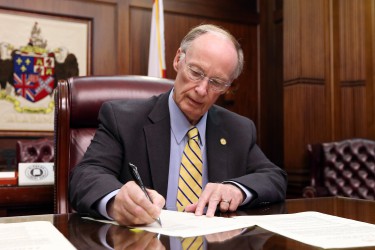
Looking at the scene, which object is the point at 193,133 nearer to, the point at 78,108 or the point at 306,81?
the point at 78,108

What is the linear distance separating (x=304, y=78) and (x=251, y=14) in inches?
54.9

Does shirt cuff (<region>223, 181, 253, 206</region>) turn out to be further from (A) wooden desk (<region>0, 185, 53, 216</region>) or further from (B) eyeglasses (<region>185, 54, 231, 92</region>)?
(A) wooden desk (<region>0, 185, 53, 216</region>)

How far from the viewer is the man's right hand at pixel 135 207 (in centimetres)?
102

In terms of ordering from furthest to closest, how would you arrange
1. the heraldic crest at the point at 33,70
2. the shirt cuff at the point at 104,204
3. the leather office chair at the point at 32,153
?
the heraldic crest at the point at 33,70 → the leather office chair at the point at 32,153 → the shirt cuff at the point at 104,204

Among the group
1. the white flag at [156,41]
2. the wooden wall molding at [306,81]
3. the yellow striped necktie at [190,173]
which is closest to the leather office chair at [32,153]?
the white flag at [156,41]

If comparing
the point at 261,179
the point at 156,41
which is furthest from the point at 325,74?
the point at 261,179

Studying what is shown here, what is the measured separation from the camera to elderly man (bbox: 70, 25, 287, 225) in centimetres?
160

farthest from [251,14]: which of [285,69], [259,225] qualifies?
[259,225]

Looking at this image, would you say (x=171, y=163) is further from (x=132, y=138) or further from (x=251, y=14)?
(x=251, y=14)

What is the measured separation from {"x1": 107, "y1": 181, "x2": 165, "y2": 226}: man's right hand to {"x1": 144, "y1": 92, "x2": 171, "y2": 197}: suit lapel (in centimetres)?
56

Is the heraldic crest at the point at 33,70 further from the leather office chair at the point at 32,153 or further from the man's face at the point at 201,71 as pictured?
the man's face at the point at 201,71

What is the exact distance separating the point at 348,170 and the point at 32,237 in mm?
3443

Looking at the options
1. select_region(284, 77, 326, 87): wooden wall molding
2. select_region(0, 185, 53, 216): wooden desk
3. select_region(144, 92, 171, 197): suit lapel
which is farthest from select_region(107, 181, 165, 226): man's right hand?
select_region(284, 77, 326, 87): wooden wall molding

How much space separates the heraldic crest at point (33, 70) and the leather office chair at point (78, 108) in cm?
252
